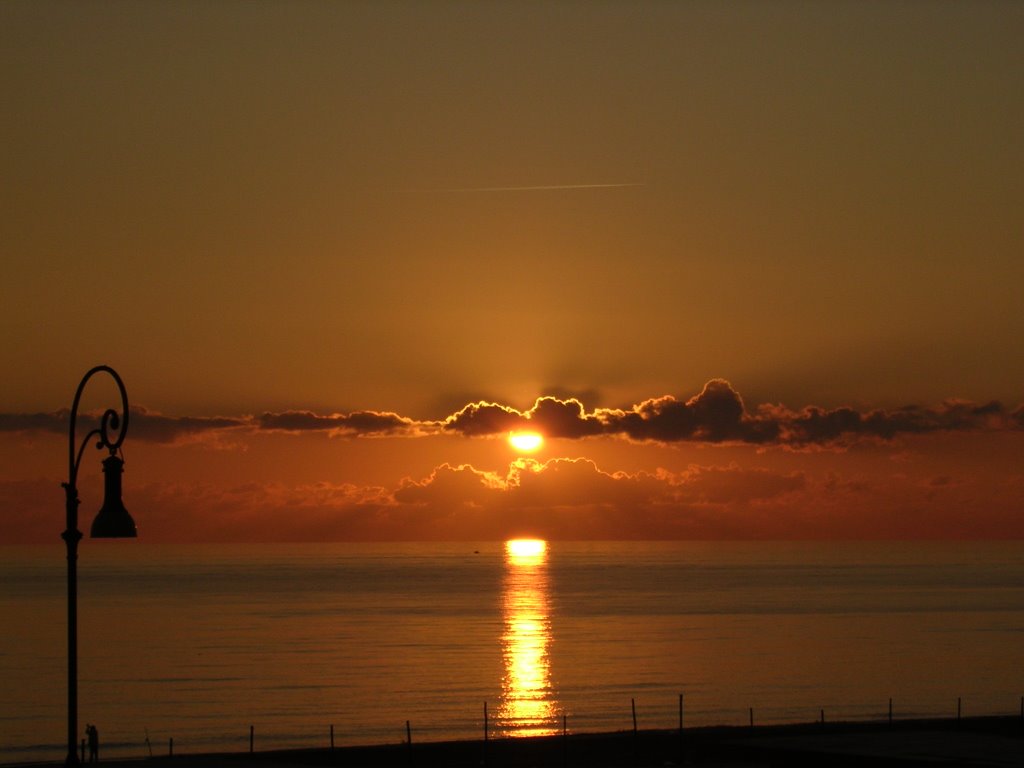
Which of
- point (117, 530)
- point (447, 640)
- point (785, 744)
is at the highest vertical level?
point (447, 640)

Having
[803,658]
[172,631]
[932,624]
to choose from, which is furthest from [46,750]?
[932,624]

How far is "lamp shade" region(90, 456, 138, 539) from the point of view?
73.3 ft

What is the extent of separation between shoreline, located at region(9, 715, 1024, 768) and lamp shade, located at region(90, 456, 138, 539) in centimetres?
513

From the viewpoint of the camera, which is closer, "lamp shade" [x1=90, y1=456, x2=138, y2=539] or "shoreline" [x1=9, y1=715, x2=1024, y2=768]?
"lamp shade" [x1=90, y1=456, x2=138, y2=539]

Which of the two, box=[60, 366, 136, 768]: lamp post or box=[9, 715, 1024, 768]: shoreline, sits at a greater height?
box=[60, 366, 136, 768]: lamp post

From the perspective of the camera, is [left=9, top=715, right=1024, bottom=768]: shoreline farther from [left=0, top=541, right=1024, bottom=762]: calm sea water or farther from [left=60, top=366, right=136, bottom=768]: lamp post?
[left=0, top=541, right=1024, bottom=762]: calm sea water

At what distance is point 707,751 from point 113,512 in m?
20.1

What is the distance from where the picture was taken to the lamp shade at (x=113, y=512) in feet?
73.3

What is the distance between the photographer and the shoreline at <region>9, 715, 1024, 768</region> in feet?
93.6

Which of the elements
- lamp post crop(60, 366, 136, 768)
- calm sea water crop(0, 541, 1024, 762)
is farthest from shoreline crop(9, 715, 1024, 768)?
calm sea water crop(0, 541, 1024, 762)

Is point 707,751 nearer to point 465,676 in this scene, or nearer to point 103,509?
point 103,509

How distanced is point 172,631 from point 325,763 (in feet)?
390

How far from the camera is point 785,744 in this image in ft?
101

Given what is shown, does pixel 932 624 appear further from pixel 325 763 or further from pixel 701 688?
pixel 325 763
